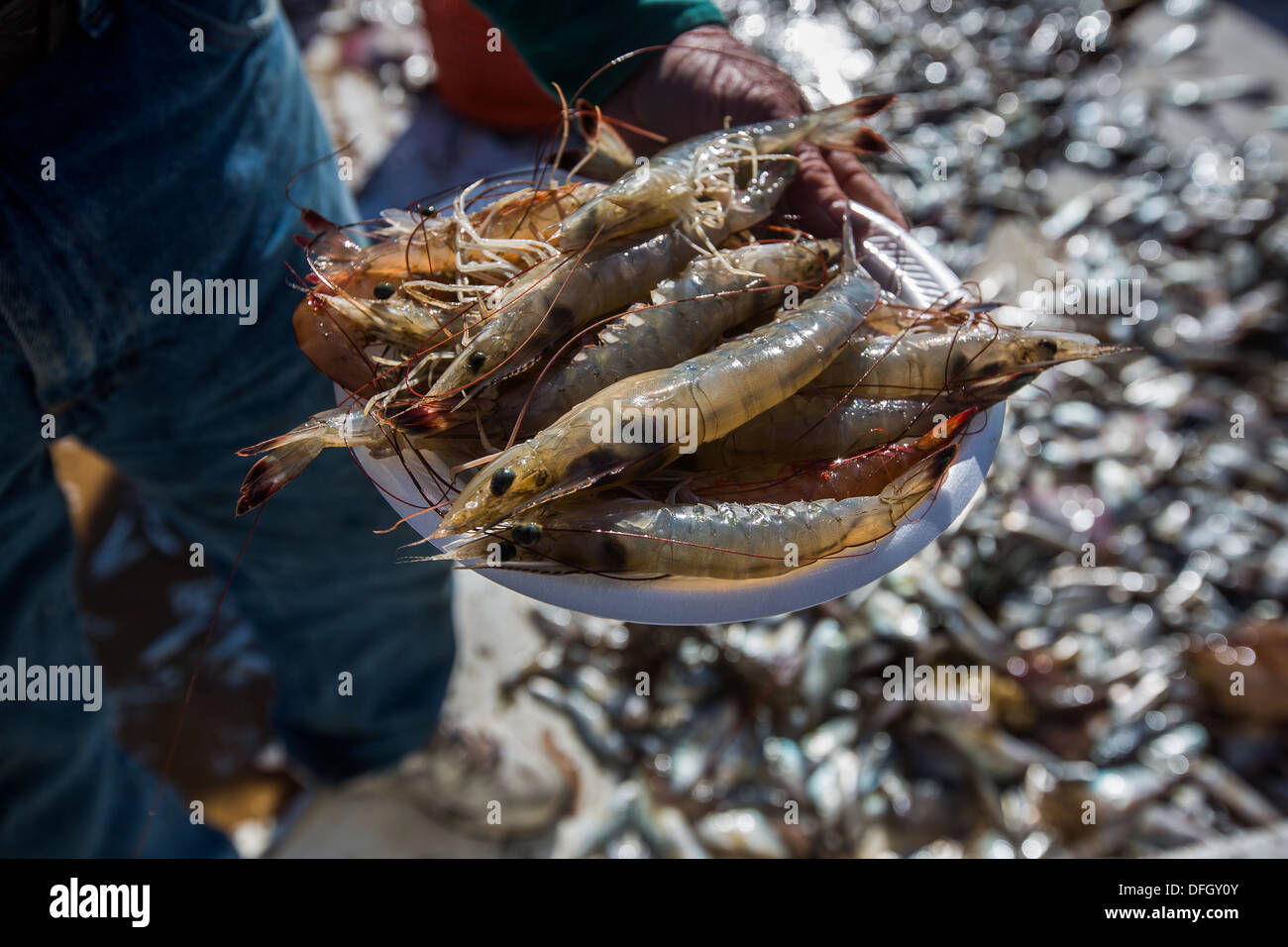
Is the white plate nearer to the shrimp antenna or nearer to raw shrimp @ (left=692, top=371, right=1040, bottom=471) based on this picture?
raw shrimp @ (left=692, top=371, right=1040, bottom=471)

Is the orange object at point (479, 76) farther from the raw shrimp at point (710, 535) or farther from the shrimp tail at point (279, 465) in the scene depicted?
the raw shrimp at point (710, 535)

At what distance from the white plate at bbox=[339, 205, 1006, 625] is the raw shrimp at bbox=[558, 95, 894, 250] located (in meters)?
0.69

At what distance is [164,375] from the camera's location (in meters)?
2.00

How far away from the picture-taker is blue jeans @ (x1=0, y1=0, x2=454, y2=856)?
171cm

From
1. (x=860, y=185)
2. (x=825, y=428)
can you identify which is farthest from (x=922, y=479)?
(x=860, y=185)

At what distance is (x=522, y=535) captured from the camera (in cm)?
163

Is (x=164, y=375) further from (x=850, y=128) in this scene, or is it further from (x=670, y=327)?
(x=850, y=128)

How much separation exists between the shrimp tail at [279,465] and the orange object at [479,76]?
3.34 meters

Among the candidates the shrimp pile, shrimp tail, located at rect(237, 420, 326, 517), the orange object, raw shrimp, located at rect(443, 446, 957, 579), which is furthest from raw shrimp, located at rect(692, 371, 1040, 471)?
the orange object

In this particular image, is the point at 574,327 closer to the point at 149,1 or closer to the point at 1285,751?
the point at 149,1

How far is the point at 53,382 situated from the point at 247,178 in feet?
2.04

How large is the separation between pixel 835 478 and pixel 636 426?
0.44 metres

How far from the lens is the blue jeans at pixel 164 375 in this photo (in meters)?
1.71
